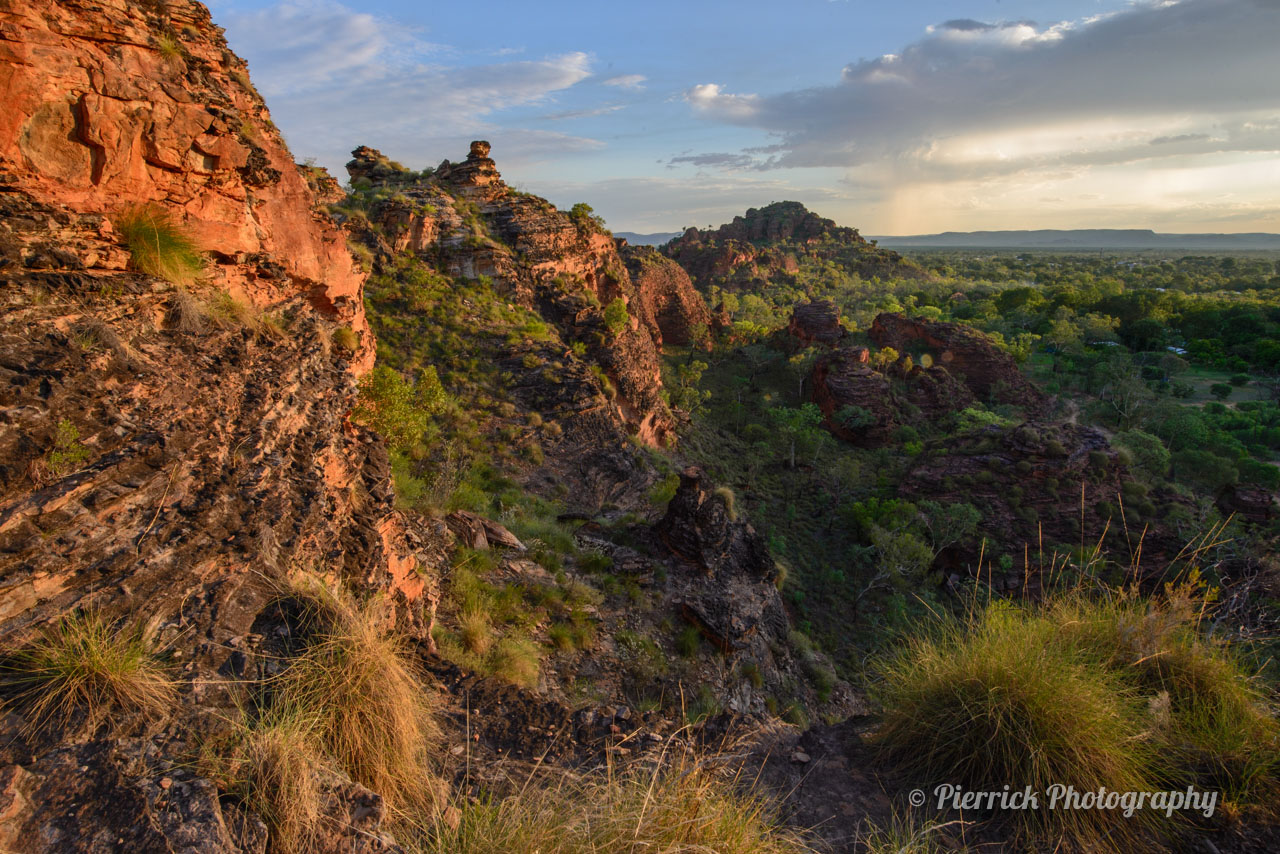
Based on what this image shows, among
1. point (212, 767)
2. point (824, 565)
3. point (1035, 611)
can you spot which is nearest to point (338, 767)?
point (212, 767)

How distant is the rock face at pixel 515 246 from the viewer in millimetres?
22188

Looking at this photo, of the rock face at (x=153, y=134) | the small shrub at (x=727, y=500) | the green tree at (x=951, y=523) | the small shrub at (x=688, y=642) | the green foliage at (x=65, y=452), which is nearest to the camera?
the green foliage at (x=65, y=452)

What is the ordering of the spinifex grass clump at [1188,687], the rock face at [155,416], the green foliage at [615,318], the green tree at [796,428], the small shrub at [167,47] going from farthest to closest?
the green tree at [796,428]
the green foliage at [615,318]
the small shrub at [167,47]
the spinifex grass clump at [1188,687]
the rock face at [155,416]

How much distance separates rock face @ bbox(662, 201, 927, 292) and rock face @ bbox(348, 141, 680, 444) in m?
40.2

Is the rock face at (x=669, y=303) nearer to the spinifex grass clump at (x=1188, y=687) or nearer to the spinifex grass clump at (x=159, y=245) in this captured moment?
the spinifex grass clump at (x=159, y=245)

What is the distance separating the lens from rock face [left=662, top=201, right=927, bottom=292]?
6912 cm

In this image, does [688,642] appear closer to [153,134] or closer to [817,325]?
[153,134]

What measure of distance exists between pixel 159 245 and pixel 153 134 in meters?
1.42

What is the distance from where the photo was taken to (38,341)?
3.67 meters

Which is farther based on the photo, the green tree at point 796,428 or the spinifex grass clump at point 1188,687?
the green tree at point 796,428

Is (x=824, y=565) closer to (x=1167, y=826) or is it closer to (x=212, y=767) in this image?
(x=1167, y=826)

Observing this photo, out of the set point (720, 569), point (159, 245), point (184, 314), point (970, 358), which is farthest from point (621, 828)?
point (970, 358)

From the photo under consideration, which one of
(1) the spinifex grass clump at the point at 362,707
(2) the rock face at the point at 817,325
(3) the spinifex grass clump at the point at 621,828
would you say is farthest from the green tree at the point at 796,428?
(3) the spinifex grass clump at the point at 621,828

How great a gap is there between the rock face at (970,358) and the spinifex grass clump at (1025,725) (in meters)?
36.1
